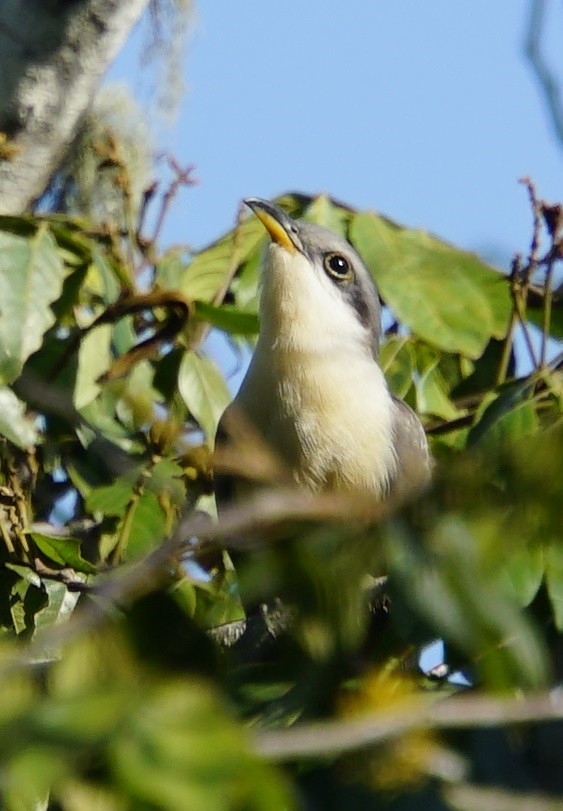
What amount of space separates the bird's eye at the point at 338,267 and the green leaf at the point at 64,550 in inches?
75.3

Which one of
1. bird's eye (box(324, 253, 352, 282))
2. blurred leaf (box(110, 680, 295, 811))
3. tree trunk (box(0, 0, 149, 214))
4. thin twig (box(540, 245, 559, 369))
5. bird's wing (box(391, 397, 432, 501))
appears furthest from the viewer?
bird's eye (box(324, 253, 352, 282))

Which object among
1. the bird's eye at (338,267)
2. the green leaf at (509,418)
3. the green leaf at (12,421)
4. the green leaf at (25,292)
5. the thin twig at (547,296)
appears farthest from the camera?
the bird's eye at (338,267)

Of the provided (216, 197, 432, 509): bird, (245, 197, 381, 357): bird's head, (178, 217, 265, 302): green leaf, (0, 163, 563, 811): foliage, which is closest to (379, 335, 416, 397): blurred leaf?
(216, 197, 432, 509): bird

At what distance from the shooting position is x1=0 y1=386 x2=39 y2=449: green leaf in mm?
4078

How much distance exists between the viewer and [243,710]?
73.9 inches

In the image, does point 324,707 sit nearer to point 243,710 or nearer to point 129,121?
point 243,710

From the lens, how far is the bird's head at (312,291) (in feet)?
16.3

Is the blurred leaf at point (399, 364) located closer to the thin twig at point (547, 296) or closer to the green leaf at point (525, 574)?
the thin twig at point (547, 296)

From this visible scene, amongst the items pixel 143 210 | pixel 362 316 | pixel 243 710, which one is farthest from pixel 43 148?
pixel 243 710

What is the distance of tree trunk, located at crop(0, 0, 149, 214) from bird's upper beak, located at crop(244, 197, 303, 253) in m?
0.71

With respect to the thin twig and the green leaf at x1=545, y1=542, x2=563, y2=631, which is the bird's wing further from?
the green leaf at x1=545, y1=542, x2=563, y2=631

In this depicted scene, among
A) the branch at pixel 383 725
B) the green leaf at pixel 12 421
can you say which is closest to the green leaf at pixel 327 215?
the green leaf at pixel 12 421

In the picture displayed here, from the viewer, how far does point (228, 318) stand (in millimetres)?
4363

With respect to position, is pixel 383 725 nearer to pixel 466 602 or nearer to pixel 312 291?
pixel 466 602
